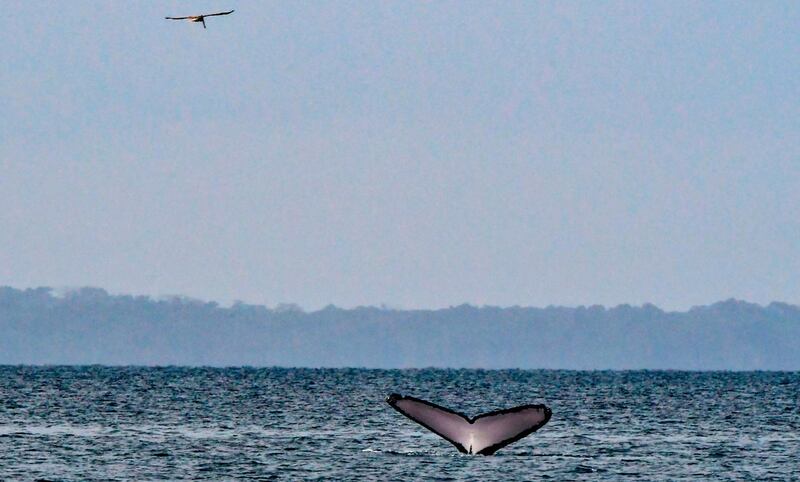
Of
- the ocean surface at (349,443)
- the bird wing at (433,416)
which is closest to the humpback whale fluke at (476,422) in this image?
the bird wing at (433,416)

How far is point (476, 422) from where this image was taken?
176 feet

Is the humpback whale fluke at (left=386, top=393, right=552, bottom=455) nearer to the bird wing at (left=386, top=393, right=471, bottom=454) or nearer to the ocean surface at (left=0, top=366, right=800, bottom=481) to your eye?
the bird wing at (left=386, top=393, right=471, bottom=454)

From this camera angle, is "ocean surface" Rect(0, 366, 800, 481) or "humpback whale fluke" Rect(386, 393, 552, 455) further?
"ocean surface" Rect(0, 366, 800, 481)

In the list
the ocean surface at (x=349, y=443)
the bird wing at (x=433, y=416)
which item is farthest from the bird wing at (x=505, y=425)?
the ocean surface at (x=349, y=443)

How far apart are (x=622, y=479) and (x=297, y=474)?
13.8 m

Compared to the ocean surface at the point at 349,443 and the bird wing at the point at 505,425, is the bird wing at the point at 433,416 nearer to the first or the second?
the bird wing at the point at 505,425

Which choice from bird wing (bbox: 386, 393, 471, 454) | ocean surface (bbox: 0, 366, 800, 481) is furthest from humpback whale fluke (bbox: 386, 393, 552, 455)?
ocean surface (bbox: 0, 366, 800, 481)

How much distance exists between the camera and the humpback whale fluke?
5200cm

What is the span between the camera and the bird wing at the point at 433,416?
52.0 metres

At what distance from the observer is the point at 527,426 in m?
52.2

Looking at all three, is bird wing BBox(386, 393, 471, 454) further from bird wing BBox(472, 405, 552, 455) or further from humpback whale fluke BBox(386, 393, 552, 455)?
bird wing BBox(472, 405, 552, 455)

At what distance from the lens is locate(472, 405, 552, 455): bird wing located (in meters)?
52.0

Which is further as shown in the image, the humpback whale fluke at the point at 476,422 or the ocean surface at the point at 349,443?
the ocean surface at the point at 349,443

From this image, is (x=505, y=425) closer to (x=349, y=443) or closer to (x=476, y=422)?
(x=476, y=422)
